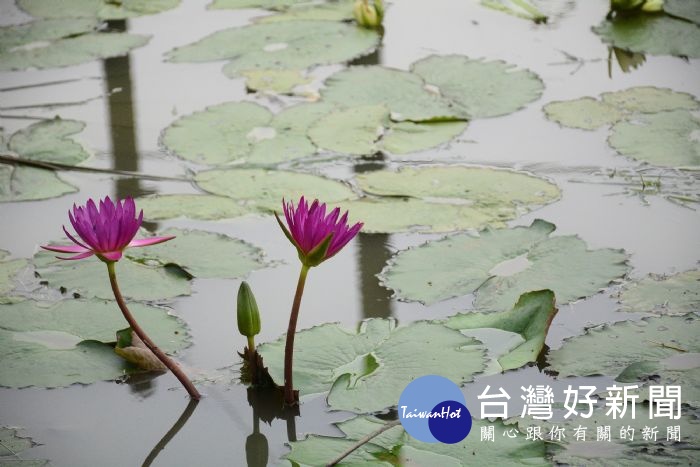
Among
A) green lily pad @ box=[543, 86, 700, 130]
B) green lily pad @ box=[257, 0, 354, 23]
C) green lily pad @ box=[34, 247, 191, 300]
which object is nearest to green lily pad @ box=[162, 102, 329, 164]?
green lily pad @ box=[34, 247, 191, 300]

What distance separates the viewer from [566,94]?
9.37 ft

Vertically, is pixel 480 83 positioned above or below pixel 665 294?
above

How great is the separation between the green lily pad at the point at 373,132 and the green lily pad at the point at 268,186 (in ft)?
0.63

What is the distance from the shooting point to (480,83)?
2904mm

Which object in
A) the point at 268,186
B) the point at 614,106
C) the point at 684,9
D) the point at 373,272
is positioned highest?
the point at 684,9

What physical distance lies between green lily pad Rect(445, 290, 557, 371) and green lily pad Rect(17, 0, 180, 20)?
2343 mm

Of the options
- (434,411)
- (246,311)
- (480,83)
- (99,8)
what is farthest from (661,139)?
(99,8)

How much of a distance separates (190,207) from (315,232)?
931 millimetres

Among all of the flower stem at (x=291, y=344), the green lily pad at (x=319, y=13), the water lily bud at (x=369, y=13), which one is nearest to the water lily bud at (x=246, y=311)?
the flower stem at (x=291, y=344)

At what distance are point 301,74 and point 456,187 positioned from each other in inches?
35.9

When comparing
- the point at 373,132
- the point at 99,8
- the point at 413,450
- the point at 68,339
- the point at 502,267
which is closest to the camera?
the point at 413,450

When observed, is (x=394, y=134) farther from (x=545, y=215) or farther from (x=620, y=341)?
(x=620, y=341)

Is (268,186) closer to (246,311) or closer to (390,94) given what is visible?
(390,94)

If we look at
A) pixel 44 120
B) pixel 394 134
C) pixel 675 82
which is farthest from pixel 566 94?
pixel 44 120
